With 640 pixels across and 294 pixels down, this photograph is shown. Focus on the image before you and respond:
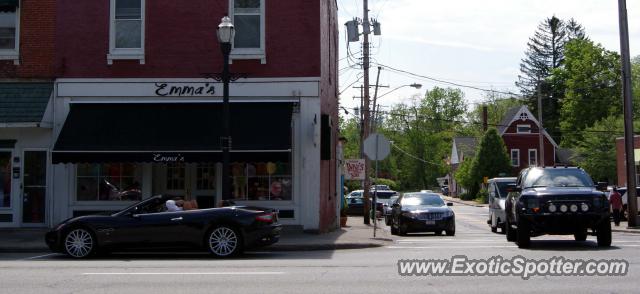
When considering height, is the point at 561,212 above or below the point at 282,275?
above

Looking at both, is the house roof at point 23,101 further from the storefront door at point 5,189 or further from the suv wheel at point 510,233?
the suv wheel at point 510,233

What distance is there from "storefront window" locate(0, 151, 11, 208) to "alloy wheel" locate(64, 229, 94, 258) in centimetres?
710

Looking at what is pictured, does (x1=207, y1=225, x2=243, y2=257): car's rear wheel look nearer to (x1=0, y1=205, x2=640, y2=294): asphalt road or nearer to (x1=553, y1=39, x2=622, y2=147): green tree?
(x1=0, y1=205, x2=640, y2=294): asphalt road

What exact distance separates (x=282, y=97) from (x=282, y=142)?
2.12 meters

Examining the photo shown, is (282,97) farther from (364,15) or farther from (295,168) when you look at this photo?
(364,15)

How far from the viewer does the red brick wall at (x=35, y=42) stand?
21422 mm

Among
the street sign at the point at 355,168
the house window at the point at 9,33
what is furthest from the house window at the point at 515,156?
the house window at the point at 9,33

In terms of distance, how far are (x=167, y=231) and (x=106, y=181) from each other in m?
7.08

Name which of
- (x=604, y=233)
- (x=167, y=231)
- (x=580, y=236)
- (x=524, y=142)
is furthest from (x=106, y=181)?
(x=524, y=142)

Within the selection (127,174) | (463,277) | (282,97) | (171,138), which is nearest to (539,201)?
(463,277)

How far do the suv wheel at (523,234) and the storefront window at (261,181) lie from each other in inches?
274

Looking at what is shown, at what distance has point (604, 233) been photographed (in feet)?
53.3

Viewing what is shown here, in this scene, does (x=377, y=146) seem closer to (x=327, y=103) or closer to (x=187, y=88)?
(x=327, y=103)

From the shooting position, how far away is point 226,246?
49.5 feet
